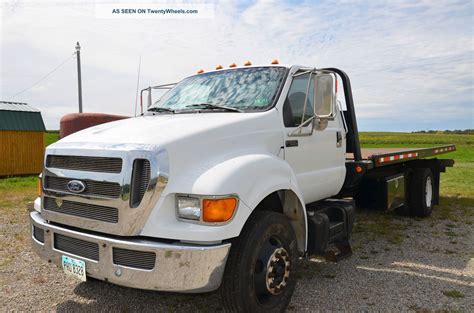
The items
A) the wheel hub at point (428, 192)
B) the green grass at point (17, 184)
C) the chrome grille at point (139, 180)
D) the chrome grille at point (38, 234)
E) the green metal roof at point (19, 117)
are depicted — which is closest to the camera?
the chrome grille at point (139, 180)

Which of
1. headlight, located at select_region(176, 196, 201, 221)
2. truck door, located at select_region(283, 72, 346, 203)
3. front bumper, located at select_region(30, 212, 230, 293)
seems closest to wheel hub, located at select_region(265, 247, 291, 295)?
front bumper, located at select_region(30, 212, 230, 293)

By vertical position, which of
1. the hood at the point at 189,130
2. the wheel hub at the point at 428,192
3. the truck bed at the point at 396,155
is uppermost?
the hood at the point at 189,130

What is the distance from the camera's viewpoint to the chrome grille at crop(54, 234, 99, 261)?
306cm

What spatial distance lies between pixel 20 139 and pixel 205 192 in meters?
17.6

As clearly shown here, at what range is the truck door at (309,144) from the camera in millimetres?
4039

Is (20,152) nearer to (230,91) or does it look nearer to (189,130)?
(230,91)

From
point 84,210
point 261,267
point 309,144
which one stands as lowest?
point 261,267

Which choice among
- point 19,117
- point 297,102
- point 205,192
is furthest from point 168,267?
point 19,117

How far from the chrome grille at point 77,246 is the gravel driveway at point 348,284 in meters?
0.86

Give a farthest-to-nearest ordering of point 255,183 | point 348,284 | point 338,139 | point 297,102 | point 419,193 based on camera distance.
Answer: point 419,193 → point 338,139 → point 348,284 → point 297,102 → point 255,183

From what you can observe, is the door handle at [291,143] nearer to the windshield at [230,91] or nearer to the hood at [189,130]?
the hood at [189,130]

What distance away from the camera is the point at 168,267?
281cm

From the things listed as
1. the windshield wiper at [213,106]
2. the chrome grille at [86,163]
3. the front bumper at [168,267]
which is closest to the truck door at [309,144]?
the windshield wiper at [213,106]

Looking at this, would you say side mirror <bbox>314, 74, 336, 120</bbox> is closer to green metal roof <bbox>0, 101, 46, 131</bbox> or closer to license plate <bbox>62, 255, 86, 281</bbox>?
license plate <bbox>62, 255, 86, 281</bbox>
